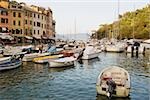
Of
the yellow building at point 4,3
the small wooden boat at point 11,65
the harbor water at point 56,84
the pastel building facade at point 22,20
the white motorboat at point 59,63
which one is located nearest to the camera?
the harbor water at point 56,84

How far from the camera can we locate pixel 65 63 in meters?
42.2

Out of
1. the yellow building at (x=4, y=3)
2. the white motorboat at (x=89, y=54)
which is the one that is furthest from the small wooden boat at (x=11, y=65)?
the yellow building at (x=4, y=3)

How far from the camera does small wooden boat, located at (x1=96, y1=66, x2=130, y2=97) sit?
2317 cm

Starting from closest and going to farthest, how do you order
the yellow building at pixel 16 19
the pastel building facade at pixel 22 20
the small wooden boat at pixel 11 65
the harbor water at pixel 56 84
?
the harbor water at pixel 56 84 < the small wooden boat at pixel 11 65 < the pastel building facade at pixel 22 20 < the yellow building at pixel 16 19

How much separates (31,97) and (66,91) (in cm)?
351

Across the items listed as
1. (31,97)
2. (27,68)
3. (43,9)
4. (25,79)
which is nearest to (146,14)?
(43,9)

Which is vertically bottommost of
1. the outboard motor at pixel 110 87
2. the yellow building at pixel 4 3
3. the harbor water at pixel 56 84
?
the harbor water at pixel 56 84

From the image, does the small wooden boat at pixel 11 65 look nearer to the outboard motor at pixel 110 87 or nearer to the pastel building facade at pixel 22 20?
the outboard motor at pixel 110 87

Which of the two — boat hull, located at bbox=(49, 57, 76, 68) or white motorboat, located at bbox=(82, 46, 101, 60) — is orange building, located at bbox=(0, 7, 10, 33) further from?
boat hull, located at bbox=(49, 57, 76, 68)

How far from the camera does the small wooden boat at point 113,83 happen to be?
23.2 meters

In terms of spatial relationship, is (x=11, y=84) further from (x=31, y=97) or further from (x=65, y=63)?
(x=65, y=63)

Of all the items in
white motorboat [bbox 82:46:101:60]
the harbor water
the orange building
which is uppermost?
the orange building

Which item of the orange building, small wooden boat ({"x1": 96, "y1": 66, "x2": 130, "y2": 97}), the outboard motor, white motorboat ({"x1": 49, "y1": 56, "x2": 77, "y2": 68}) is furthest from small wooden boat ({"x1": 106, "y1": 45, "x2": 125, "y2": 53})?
the outboard motor

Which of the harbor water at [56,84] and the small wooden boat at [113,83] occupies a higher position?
the small wooden boat at [113,83]
